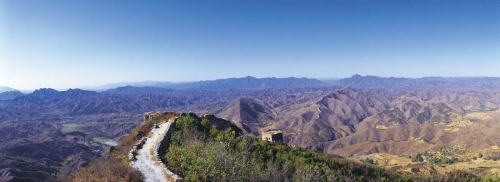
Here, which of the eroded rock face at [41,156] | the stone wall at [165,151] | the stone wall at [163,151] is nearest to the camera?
the stone wall at [165,151]

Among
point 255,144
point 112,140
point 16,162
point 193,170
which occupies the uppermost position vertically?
point 193,170

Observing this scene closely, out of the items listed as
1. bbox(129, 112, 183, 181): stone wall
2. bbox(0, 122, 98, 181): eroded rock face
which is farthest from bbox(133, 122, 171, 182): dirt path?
bbox(0, 122, 98, 181): eroded rock face

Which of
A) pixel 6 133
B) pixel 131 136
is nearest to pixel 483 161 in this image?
pixel 131 136

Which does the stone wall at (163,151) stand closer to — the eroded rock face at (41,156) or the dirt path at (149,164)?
the dirt path at (149,164)

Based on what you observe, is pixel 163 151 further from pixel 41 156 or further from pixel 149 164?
pixel 41 156

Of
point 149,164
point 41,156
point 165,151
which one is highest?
point 149,164

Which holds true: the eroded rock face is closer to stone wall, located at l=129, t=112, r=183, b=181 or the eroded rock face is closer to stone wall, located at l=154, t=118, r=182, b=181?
stone wall, located at l=154, t=118, r=182, b=181

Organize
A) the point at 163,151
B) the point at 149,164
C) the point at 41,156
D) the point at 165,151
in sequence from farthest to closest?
the point at 41,156 < the point at 165,151 < the point at 163,151 < the point at 149,164

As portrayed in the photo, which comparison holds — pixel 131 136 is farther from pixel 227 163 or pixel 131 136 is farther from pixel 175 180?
pixel 227 163

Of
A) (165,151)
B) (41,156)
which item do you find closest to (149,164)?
(165,151)

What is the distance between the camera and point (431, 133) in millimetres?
121750

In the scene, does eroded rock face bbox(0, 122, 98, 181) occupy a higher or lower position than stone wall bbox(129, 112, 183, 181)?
lower

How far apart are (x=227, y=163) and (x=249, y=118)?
18724cm

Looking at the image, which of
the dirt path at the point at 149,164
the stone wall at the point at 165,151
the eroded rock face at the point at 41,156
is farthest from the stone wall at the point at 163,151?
the eroded rock face at the point at 41,156
